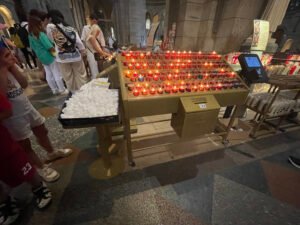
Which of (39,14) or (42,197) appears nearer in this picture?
(42,197)

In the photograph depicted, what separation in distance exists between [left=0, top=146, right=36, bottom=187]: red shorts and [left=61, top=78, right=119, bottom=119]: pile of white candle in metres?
0.47

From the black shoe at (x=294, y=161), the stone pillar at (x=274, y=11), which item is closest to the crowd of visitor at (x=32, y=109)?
the black shoe at (x=294, y=161)

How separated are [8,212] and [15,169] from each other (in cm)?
61

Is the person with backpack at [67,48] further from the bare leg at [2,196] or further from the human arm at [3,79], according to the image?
the bare leg at [2,196]

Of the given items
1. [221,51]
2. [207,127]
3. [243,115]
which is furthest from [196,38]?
[207,127]

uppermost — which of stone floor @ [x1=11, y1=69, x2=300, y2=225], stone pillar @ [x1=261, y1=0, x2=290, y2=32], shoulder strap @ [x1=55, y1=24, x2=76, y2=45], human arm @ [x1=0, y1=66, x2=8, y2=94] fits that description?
stone pillar @ [x1=261, y1=0, x2=290, y2=32]

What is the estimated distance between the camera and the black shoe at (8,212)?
1.36 metres

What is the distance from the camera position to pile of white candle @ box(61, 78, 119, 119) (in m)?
1.28

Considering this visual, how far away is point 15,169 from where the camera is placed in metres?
1.17

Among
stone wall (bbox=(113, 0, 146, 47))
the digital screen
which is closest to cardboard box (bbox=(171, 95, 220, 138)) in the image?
the digital screen

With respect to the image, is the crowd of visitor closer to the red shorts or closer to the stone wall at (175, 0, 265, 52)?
the red shorts

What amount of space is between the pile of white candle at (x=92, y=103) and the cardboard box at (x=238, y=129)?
1.96 meters

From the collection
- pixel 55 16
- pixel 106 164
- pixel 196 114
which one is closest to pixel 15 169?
pixel 106 164

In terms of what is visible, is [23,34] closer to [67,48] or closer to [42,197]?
[67,48]
